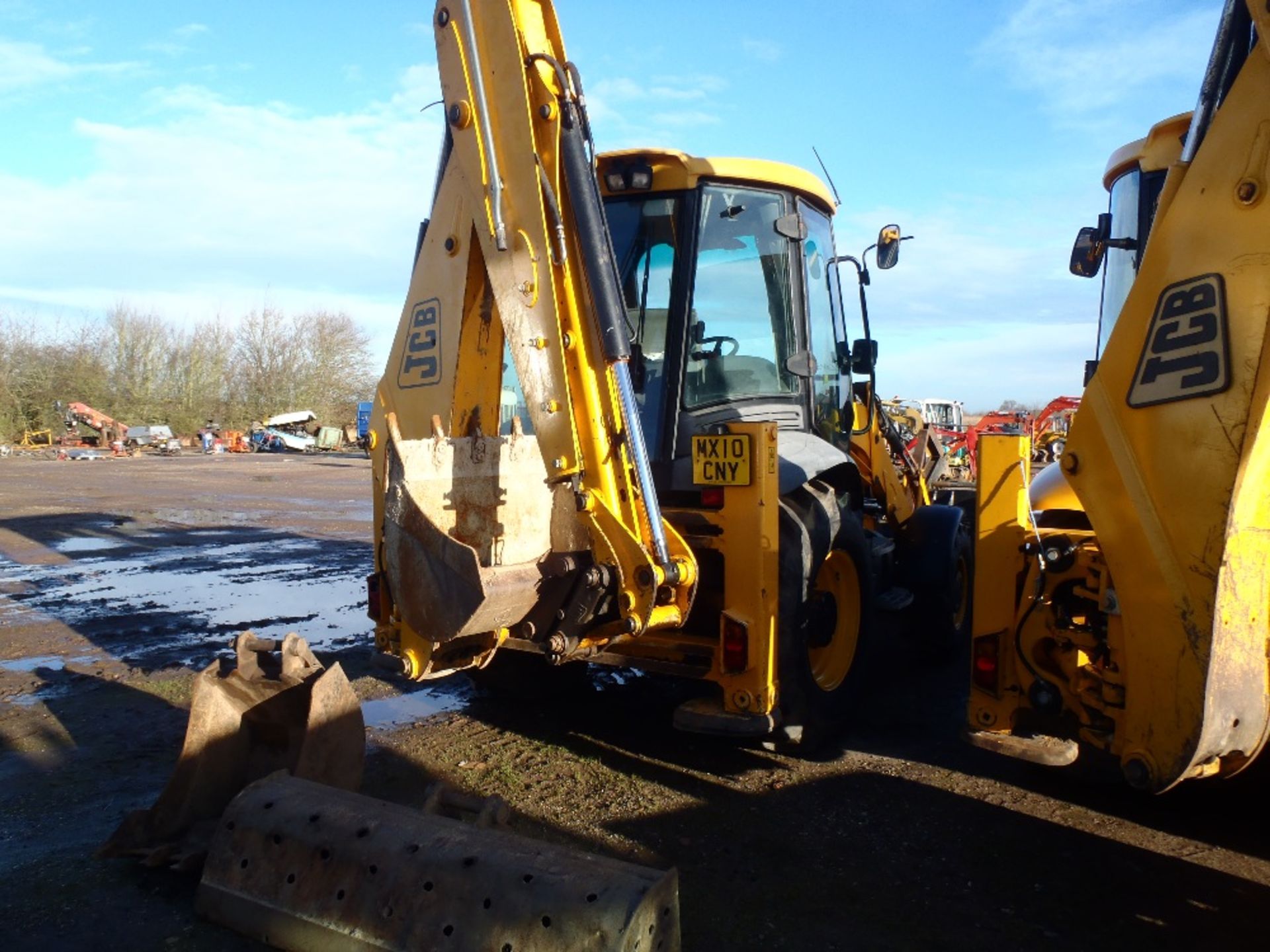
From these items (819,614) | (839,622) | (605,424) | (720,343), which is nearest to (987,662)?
(819,614)

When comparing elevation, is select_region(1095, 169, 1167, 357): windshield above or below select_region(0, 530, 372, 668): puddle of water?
above

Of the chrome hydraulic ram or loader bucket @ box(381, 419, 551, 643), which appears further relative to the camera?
the chrome hydraulic ram

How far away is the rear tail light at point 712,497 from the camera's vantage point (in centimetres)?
443

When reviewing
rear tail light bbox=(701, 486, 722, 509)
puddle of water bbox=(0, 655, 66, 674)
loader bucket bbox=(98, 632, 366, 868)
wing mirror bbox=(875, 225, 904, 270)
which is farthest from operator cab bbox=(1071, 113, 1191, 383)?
puddle of water bbox=(0, 655, 66, 674)

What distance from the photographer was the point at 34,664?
21.0ft

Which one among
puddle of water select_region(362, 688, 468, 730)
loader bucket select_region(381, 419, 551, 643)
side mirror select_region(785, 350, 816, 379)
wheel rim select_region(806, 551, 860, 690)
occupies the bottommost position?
puddle of water select_region(362, 688, 468, 730)

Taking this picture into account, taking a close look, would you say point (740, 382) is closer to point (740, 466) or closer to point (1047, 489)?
point (740, 466)

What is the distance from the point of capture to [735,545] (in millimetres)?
4305

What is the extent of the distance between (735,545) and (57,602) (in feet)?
22.4

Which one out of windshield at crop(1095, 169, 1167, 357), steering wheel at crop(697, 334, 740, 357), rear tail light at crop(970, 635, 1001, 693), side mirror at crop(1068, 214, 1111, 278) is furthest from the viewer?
steering wheel at crop(697, 334, 740, 357)

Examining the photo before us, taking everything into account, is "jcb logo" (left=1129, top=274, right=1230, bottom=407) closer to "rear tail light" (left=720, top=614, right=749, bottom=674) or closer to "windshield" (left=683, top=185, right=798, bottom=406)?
"rear tail light" (left=720, top=614, right=749, bottom=674)

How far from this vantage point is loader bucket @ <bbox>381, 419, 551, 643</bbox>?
3561 mm

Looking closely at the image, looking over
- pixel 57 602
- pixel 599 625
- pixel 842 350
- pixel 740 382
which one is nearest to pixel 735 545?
pixel 599 625

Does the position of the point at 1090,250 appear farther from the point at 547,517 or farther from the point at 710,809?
the point at 710,809
